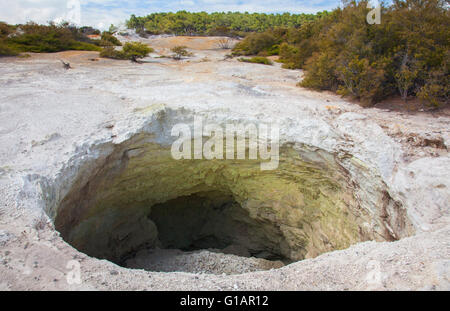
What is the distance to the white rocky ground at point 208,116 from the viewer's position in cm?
297

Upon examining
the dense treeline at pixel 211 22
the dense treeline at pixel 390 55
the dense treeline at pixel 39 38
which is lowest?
the dense treeline at pixel 390 55

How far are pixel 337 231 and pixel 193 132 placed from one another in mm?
4160

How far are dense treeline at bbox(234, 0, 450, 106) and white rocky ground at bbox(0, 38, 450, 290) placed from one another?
78 cm

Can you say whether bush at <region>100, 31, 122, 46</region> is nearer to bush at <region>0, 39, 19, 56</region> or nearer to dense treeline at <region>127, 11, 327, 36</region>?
bush at <region>0, 39, 19, 56</region>

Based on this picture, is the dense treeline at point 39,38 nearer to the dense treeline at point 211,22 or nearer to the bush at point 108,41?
the bush at point 108,41

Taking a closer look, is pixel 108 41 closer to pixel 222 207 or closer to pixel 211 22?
pixel 222 207

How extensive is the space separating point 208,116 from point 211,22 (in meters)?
45.3

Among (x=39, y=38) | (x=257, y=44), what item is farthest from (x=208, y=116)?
(x=257, y=44)

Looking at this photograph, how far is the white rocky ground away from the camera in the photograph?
297 cm

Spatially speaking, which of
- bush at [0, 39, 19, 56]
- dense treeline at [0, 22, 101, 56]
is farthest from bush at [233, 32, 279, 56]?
bush at [0, 39, 19, 56]

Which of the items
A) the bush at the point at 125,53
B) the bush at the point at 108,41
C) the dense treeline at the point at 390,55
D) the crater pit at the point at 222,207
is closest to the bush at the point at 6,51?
the bush at the point at 125,53

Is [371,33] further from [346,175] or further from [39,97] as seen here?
[39,97]

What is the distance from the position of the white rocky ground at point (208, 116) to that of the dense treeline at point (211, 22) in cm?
3658

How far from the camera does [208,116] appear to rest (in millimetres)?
6668
